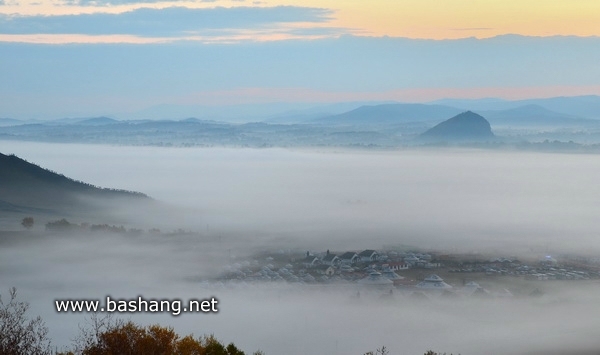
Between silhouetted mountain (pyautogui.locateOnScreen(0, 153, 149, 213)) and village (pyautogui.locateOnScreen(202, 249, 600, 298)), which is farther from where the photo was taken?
silhouetted mountain (pyautogui.locateOnScreen(0, 153, 149, 213))

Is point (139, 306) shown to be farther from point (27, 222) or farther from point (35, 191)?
point (35, 191)

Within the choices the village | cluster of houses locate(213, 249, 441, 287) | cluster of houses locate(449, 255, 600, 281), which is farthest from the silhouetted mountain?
cluster of houses locate(449, 255, 600, 281)

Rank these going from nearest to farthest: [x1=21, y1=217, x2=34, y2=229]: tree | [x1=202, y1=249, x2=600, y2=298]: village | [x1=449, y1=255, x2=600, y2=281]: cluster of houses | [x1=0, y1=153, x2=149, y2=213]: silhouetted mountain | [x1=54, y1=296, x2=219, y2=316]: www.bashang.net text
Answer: [x1=54, y1=296, x2=219, y2=316]: www.bashang.net text
[x1=202, y1=249, x2=600, y2=298]: village
[x1=449, y1=255, x2=600, y2=281]: cluster of houses
[x1=21, y1=217, x2=34, y2=229]: tree
[x1=0, y1=153, x2=149, y2=213]: silhouetted mountain

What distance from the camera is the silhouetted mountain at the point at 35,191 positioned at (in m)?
69.5

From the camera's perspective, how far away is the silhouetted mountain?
69.5m

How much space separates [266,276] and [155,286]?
7.13 metres

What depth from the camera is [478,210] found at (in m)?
103

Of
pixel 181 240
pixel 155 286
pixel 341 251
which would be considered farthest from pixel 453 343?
pixel 181 240

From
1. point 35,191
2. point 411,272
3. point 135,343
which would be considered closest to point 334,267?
point 411,272

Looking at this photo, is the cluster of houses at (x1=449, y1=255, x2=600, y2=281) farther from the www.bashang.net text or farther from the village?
the www.bashang.net text

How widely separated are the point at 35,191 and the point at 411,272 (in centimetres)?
3421

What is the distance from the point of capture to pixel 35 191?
239ft

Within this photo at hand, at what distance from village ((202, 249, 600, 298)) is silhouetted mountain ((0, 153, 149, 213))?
71.8 ft

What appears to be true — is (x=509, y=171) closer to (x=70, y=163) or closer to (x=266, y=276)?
(x=70, y=163)
